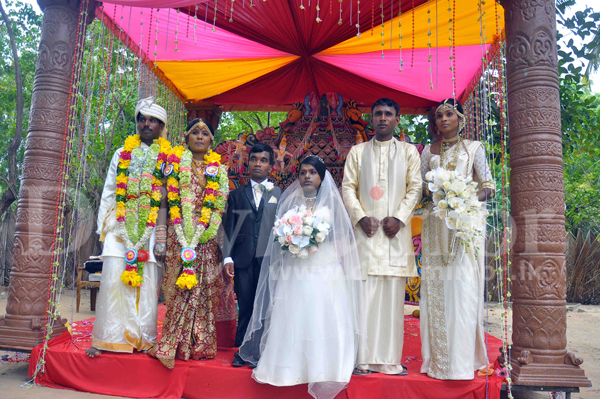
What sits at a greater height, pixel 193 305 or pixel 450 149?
pixel 450 149

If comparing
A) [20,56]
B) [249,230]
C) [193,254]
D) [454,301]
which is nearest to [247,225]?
[249,230]

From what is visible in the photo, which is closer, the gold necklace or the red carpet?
the red carpet

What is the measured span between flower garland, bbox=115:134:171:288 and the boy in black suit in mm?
650

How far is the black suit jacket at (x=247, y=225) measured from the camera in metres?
3.80

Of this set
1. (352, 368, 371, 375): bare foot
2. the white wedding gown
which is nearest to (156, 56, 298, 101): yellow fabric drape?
the white wedding gown

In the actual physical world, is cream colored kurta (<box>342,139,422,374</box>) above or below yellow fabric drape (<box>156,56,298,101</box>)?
below

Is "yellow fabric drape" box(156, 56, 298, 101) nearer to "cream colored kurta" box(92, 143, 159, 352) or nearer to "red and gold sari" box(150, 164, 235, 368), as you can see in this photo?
"red and gold sari" box(150, 164, 235, 368)

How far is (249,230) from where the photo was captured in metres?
3.84

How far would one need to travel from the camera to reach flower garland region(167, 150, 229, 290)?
371 centimetres

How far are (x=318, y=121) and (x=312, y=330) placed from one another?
3721 millimetres

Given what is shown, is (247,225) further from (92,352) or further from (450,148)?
(450,148)

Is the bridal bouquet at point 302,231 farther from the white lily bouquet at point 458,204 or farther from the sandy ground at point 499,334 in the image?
the sandy ground at point 499,334

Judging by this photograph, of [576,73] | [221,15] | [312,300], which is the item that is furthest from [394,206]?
[576,73]

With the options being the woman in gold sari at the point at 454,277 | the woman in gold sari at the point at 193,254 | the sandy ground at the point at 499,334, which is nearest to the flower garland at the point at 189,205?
the woman in gold sari at the point at 193,254
